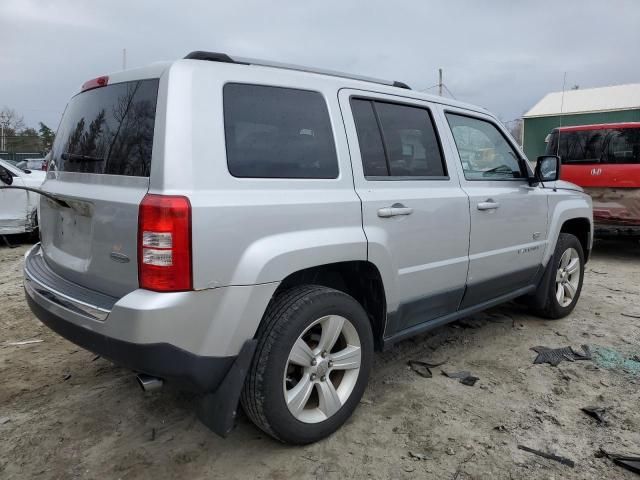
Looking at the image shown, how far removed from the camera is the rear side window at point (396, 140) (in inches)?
114

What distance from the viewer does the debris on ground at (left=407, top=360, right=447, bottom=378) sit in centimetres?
355

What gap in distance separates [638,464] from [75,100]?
3573mm

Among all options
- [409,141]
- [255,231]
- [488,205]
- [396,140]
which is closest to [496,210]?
[488,205]

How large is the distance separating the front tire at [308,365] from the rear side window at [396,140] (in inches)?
32.9

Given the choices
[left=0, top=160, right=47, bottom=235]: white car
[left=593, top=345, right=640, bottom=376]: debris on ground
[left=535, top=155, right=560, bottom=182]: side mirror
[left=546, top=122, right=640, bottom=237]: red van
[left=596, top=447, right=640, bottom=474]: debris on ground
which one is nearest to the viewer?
[left=596, top=447, right=640, bottom=474]: debris on ground

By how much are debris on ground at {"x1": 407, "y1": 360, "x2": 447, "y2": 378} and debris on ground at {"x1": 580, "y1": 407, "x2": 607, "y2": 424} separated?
37.9 inches

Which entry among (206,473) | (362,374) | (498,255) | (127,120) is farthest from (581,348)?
(127,120)

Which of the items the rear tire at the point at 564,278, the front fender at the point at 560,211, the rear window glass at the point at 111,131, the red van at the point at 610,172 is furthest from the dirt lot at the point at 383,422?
the red van at the point at 610,172

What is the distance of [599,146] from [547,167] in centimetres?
441

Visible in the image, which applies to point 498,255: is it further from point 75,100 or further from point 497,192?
point 75,100

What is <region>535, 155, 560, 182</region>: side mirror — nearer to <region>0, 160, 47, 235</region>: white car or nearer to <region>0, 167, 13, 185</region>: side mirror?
<region>0, 167, 13, 185</region>: side mirror

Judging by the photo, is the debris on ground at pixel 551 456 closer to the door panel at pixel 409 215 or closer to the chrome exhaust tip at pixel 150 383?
the door panel at pixel 409 215

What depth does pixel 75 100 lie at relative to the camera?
2.92 meters

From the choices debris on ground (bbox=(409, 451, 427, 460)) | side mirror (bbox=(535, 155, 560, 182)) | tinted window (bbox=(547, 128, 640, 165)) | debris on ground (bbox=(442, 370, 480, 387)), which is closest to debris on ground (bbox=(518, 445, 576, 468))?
debris on ground (bbox=(409, 451, 427, 460))
